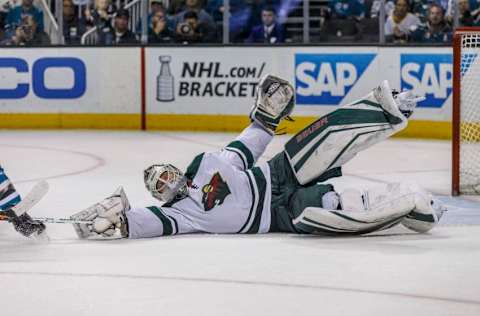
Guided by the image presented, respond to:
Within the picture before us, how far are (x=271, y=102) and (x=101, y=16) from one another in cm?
590

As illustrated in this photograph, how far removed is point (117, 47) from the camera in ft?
36.6

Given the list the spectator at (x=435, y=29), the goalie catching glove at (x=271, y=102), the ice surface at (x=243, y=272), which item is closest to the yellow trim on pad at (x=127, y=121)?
the spectator at (x=435, y=29)

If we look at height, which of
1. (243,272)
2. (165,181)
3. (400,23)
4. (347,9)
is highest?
(347,9)

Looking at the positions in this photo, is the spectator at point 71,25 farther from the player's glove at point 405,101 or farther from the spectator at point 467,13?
the player's glove at point 405,101

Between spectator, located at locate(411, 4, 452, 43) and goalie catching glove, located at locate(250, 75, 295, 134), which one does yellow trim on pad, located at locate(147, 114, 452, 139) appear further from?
goalie catching glove, located at locate(250, 75, 295, 134)

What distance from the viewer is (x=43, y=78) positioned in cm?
1119

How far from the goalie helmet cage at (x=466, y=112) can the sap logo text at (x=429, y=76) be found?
2.42 metres

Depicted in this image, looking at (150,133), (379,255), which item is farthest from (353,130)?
(150,133)

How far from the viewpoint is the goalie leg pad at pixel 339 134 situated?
518 centimetres

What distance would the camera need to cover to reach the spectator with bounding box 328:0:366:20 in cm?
1035

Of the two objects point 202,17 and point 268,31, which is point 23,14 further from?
point 268,31

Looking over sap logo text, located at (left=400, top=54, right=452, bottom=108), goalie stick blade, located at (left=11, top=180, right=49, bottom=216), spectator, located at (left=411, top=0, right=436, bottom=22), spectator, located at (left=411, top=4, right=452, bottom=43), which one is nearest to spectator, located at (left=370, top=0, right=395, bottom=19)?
spectator, located at (left=411, top=0, right=436, bottom=22)

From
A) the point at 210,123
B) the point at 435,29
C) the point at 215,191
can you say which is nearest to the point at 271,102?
the point at 215,191

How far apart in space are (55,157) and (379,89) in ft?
13.6
